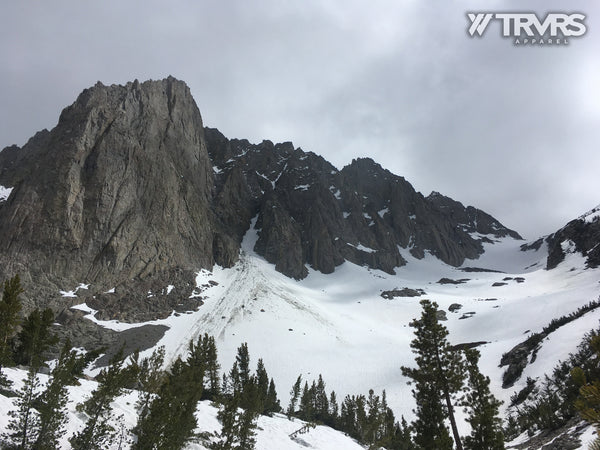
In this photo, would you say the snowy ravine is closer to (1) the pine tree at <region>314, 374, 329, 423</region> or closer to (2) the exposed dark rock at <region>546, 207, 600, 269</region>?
(2) the exposed dark rock at <region>546, 207, 600, 269</region>

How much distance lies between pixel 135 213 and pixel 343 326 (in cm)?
7226

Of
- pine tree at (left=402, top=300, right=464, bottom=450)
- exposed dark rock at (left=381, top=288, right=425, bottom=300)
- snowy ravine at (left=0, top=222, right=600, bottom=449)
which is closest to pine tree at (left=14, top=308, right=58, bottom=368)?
snowy ravine at (left=0, top=222, right=600, bottom=449)

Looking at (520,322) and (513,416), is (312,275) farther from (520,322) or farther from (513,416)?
(513,416)

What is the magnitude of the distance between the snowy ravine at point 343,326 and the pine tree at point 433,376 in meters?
13.3

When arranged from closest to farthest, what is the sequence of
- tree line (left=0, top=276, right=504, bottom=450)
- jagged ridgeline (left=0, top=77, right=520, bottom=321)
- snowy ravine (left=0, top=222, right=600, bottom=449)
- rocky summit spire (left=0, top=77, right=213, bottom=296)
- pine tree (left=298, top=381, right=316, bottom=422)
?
1. tree line (left=0, top=276, right=504, bottom=450)
2. snowy ravine (left=0, top=222, right=600, bottom=449)
3. pine tree (left=298, top=381, right=316, bottom=422)
4. jagged ridgeline (left=0, top=77, right=520, bottom=321)
5. rocky summit spire (left=0, top=77, right=213, bottom=296)

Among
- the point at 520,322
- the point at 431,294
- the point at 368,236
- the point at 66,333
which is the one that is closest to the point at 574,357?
the point at 520,322

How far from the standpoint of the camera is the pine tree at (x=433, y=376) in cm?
2127

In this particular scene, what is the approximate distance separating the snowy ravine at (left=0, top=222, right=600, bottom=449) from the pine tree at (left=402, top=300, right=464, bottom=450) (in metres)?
13.3

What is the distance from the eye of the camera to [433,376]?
21.4 metres

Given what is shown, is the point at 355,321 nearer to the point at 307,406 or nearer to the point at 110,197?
the point at 307,406

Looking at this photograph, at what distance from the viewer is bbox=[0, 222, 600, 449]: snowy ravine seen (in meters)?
42.2

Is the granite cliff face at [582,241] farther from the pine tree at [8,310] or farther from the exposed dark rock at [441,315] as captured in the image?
the pine tree at [8,310]

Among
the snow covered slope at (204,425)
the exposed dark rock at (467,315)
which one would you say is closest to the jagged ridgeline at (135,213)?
the snow covered slope at (204,425)

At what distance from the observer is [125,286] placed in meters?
91.4
